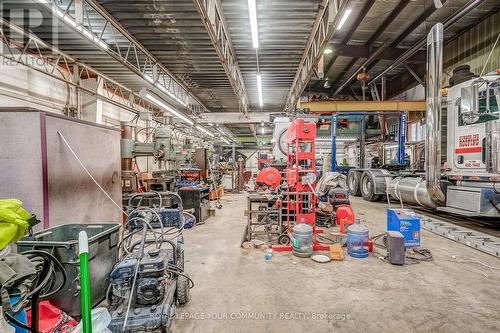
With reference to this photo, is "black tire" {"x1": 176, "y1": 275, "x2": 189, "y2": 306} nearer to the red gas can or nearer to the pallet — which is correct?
the red gas can

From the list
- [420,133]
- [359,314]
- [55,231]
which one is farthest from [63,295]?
[420,133]

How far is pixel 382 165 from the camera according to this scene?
8.83 metres

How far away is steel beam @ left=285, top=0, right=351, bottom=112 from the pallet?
13.9ft

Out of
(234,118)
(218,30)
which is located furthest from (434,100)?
(234,118)

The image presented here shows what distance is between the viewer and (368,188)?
837 centimetres

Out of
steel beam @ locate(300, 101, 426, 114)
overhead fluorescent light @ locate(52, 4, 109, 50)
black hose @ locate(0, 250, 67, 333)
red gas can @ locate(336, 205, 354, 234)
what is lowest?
red gas can @ locate(336, 205, 354, 234)

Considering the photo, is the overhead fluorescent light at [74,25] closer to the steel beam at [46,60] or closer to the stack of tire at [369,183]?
the steel beam at [46,60]

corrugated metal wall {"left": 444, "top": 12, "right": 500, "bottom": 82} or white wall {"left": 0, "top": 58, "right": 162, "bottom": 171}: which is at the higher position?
corrugated metal wall {"left": 444, "top": 12, "right": 500, "bottom": 82}

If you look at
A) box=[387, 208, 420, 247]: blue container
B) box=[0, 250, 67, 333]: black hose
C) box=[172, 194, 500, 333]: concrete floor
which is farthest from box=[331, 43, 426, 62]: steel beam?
box=[0, 250, 67, 333]: black hose

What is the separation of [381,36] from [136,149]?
850cm

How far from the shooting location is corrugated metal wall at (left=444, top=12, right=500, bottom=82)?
6.84 metres
